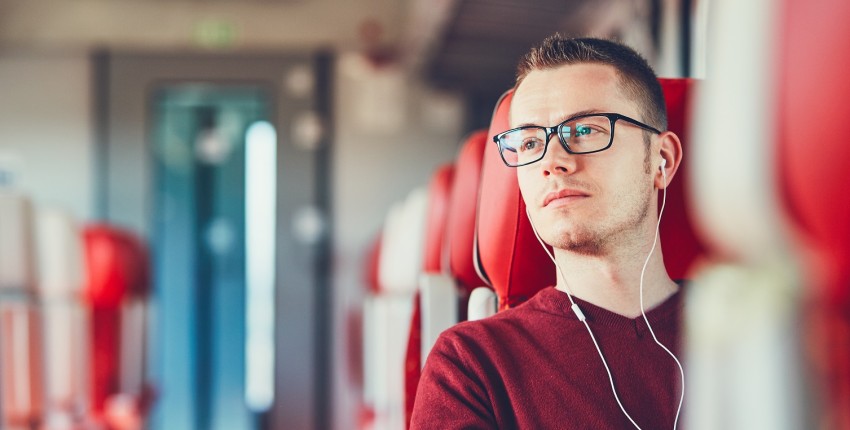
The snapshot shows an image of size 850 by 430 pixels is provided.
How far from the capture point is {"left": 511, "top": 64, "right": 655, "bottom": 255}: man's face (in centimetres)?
73

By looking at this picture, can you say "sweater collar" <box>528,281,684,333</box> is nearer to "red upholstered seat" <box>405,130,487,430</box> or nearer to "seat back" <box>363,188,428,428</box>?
"red upholstered seat" <box>405,130,487,430</box>

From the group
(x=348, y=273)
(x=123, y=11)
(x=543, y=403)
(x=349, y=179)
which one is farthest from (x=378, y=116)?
(x=543, y=403)

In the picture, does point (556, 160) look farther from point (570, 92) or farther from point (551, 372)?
point (551, 372)

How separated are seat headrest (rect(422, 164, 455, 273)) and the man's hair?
0.74 meters

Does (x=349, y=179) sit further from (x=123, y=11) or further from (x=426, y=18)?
(x=123, y=11)

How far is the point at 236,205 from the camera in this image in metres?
4.63

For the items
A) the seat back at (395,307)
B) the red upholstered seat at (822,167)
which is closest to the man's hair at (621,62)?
the red upholstered seat at (822,167)

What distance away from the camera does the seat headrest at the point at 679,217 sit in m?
0.77

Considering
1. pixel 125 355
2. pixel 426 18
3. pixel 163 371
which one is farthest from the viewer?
pixel 163 371

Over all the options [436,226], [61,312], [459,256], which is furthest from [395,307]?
[61,312]

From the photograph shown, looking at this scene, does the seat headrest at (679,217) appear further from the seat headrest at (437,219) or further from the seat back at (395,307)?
the seat back at (395,307)

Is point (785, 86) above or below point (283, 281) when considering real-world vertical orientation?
above

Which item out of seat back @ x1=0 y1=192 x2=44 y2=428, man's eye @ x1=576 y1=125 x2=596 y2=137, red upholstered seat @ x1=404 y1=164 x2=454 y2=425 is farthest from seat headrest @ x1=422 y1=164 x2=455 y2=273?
seat back @ x1=0 y1=192 x2=44 y2=428

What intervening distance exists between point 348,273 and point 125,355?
1630mm
